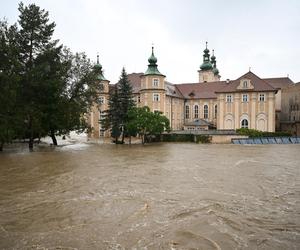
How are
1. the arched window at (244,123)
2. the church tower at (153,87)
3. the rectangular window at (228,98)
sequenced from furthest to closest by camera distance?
the church tower at (153,87) < the rectangular window at (228,98) < the arched window at (244,123)

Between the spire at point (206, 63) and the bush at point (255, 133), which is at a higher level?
the spire at point (206, 63)

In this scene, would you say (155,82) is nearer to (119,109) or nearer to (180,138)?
(180,138)

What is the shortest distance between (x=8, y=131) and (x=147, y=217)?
52.2ft

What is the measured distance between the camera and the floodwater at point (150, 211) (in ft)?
18.5

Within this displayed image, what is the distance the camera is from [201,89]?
5312 centimetres

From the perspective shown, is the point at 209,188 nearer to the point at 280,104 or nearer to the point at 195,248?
the point at 195,248

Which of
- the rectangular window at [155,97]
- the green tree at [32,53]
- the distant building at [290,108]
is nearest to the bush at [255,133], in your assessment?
the distant building at [290,108]

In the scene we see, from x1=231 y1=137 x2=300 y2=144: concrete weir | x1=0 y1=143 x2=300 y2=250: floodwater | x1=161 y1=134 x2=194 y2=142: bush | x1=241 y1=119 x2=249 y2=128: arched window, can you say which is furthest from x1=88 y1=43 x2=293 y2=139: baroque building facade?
x1=0 y1=143 x2=300 y2=250: floodwater

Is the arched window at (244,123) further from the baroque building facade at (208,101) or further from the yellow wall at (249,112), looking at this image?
the yellow wall at (249,112)

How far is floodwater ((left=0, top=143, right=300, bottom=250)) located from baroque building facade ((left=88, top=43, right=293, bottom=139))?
2633 cm

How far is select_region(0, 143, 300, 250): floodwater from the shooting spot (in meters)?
5.64

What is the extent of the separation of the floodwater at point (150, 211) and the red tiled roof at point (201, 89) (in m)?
39.4

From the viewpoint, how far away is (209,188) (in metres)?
10.1

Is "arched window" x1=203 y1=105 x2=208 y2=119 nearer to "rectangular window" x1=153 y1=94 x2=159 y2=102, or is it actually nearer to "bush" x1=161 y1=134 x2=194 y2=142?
"rectangular window" x1=153 y1=94 x2=159 y2=102
